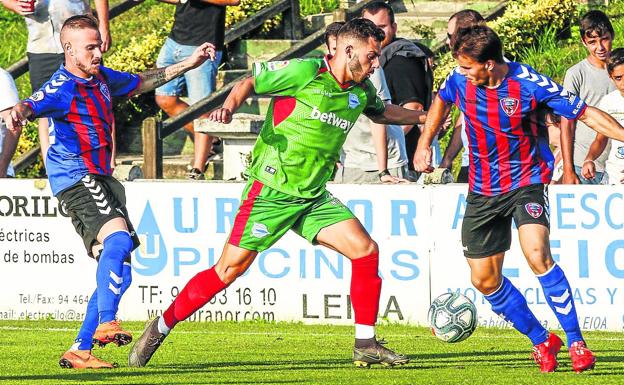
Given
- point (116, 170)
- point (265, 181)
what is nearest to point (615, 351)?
point (265, 181)

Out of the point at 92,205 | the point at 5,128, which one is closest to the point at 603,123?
the point at 92,205

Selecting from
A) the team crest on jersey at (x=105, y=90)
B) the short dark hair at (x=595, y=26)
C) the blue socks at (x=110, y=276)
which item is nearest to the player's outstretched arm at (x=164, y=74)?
the team crest on jersey at (x=105, y=90)

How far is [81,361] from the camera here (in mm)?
9445

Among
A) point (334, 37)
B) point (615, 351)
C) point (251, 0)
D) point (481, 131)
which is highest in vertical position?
point (251, 0)

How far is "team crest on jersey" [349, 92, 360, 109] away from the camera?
31.8 feet

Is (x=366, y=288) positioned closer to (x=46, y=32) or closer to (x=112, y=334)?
(x=112, y=334)

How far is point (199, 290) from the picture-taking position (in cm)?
957

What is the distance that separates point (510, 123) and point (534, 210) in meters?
0.59

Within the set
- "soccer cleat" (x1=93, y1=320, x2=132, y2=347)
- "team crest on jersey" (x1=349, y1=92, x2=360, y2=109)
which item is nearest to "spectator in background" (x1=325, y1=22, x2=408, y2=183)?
"team crest on jersey" (x1=349, y1=92, x2=360, y2=109)

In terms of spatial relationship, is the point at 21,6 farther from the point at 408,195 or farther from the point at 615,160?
the point at 615,160

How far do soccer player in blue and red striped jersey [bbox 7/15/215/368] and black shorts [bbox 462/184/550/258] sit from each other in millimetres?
2087

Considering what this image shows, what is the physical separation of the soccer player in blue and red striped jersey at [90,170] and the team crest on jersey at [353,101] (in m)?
1.05

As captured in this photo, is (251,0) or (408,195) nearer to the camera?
(408,195)

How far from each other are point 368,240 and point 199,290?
115 cm
